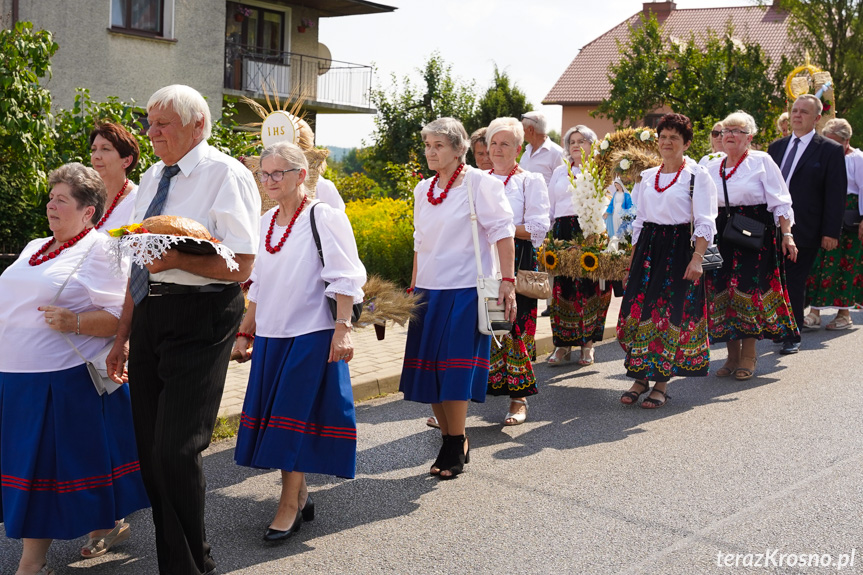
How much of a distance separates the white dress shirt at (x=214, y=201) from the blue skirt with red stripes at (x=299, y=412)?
2.70 feet

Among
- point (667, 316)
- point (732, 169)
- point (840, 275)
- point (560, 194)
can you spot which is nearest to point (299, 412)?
point (667, 316)

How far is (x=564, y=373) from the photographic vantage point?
28.1 feet

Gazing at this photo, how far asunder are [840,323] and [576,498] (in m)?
7.01

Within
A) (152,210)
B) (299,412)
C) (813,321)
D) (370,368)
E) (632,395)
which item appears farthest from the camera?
(813,321)

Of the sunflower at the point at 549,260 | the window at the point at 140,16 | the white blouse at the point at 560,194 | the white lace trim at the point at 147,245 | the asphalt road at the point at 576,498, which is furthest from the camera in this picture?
the window at the point at 140,16

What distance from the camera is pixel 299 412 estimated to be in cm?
453

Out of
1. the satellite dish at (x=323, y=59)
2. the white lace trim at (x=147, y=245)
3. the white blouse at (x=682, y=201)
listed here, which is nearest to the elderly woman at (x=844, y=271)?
the white blouse at (x=682, y=201)

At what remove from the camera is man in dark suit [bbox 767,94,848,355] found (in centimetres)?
955

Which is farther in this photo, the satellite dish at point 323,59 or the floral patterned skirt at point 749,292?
the satellite dish at point 323,59

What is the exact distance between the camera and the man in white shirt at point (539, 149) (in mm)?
8703

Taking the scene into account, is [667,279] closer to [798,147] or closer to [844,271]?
[798,147]

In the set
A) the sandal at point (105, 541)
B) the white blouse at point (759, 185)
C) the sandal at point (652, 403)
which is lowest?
the sandal at point (105, 541)

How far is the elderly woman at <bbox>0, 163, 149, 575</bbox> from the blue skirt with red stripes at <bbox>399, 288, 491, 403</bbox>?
1894mm

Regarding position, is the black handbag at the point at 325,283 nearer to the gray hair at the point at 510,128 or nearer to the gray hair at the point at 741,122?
the gray hair at the point at 510,128
